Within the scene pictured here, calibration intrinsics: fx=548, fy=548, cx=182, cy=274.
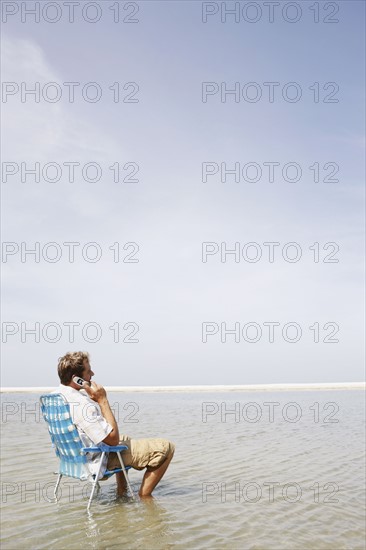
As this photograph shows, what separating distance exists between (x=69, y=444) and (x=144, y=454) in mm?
949

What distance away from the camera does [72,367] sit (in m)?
6.09

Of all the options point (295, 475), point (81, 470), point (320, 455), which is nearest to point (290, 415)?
point (320, 455)

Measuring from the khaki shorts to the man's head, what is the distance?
39.4 inches

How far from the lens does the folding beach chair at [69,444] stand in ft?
19.7

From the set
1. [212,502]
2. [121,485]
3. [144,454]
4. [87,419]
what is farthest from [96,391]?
[212,502]

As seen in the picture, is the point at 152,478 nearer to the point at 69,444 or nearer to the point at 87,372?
the point at 69,444

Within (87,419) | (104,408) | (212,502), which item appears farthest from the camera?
(212,502)

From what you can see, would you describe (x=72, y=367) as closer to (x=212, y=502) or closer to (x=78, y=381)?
(x=78, y=381)

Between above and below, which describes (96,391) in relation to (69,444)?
above

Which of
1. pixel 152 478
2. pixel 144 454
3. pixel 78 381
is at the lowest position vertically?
pixel 152 478

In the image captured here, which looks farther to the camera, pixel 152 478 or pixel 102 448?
pixel 152 478

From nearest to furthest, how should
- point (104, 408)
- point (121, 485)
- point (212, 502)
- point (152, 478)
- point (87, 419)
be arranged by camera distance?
point (87, 419), point (104, 408), point (212, 502), point (152, 478), point (121, 485)

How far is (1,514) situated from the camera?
19.4ft

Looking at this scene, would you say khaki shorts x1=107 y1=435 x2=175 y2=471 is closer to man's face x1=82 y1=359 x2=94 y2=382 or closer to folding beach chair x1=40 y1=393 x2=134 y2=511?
folding beach chair x1=40 y1=393 x2=134 y2=511
